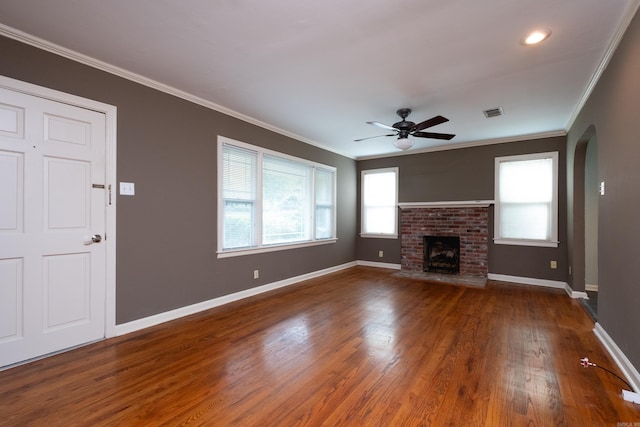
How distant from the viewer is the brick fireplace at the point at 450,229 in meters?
5.54

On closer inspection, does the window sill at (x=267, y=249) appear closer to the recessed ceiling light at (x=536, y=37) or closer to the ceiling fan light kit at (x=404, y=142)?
the ceiling fan light kit at (x=404, y=142)

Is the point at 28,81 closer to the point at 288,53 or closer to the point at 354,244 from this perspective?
the point at 288,53

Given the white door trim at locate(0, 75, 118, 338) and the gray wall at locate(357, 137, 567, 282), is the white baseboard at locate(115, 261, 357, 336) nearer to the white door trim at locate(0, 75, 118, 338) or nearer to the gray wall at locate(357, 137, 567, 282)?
the white door trim at locate(0, 75, 118, 338)

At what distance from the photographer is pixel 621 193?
2291mm

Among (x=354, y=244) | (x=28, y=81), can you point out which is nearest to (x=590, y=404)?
(x=28, y=81)

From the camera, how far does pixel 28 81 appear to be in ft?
7.89

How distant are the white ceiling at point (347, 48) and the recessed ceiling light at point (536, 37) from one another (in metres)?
0.05

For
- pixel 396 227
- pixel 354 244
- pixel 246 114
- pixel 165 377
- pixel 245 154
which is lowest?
pixel 165 377

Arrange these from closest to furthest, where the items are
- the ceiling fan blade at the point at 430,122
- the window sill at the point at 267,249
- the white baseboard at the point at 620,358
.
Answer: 1. the white baseboard at the point at 620,358
2. the ceiling fan blade at the point at 430,122
3. the window sill at the point at 267,249

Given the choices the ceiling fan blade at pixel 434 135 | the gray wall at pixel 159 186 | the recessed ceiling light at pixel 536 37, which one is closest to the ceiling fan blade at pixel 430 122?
the ceiling fan blade at pixel 434 135

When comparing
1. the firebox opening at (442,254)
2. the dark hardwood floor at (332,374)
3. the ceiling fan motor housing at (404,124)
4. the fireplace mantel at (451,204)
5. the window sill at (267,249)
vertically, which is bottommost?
the dark hardwood floor at (332,374)

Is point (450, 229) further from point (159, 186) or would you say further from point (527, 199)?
point (159, 186)

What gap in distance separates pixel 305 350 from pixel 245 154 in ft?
9.47

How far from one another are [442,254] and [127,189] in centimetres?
571
